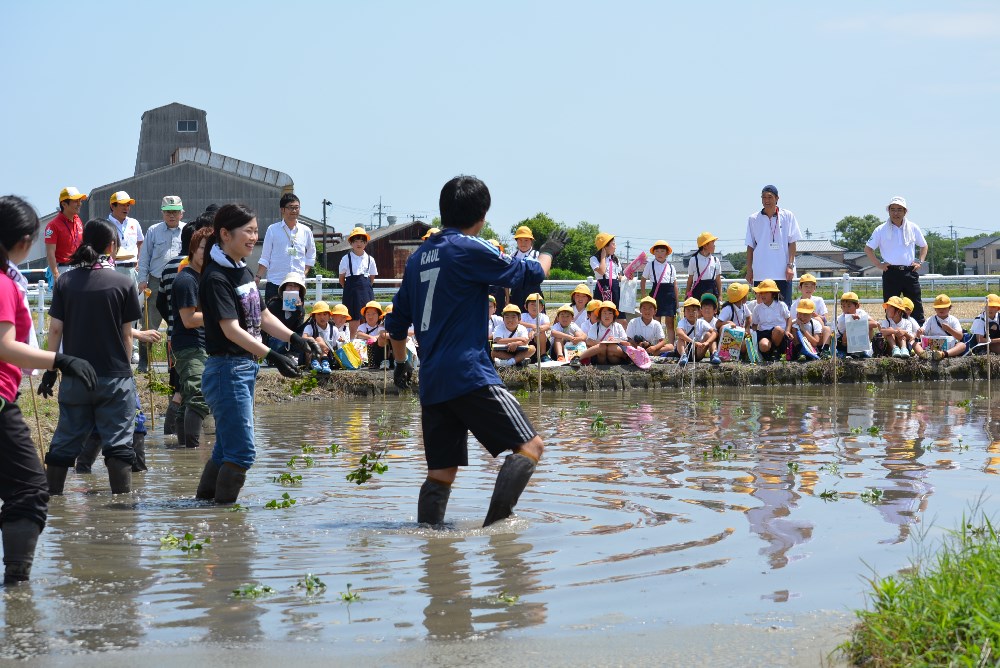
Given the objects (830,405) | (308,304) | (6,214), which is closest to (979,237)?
(308,304)

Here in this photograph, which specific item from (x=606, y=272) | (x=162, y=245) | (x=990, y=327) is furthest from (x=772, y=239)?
(x=162, y=245)

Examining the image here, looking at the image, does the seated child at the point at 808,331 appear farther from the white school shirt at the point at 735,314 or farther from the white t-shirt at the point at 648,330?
the white t-shirt at the point at 648,330

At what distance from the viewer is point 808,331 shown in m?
18.2

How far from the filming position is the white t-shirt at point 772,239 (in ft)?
58.3

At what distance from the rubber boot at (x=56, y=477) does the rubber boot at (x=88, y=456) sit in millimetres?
1192

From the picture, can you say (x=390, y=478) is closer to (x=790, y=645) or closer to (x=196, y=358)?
(x=196, y=358)

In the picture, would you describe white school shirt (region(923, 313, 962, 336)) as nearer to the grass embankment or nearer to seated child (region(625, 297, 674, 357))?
seated child (region(625, 297, 674, 357))

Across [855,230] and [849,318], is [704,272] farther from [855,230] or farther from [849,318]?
[855,230]

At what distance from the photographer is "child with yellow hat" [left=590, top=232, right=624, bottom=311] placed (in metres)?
18.7

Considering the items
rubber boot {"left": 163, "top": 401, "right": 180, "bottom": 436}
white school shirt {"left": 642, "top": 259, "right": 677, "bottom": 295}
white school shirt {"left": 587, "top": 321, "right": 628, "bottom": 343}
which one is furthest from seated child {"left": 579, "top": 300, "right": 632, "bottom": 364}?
rubber boot {"left": 163, "top": 401, "right": 180, "bottom": 436}

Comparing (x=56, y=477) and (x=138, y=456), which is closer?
(x=56, y=477)

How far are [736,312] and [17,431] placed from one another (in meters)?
13.6

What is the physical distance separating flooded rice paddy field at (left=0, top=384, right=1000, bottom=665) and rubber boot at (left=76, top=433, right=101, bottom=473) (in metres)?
0.25

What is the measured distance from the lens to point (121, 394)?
8.03m
